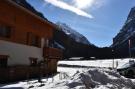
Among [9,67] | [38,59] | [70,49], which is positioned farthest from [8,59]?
[70,49]

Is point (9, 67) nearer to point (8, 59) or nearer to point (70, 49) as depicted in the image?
point (8, 59)

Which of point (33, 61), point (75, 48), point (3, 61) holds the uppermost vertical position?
point (75, 48)

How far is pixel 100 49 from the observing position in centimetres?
11219

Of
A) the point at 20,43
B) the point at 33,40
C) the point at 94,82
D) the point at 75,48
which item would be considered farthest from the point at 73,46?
the point at 94,82

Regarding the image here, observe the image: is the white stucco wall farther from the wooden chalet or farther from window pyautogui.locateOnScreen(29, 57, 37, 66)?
window pyautogui.locateOnScreen(29, 57, 37, 66)

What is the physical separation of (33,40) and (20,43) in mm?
3962

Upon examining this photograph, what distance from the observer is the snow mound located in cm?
1659

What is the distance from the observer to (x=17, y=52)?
28094 millimetres

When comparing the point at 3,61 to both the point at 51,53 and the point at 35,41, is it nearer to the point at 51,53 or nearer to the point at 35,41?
the point at 35,41

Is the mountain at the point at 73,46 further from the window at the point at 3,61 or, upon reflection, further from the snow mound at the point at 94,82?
the snow mound at the point at 94,82

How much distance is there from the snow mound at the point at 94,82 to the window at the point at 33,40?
1238 cm

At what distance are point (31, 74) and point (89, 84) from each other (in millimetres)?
14032

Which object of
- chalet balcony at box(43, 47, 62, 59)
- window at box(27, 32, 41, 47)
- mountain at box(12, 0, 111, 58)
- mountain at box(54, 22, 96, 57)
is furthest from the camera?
mountain at box(54, 22, 96, 57)

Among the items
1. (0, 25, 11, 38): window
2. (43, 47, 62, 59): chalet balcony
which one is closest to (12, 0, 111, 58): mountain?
(43, 47, 62, 59): chalet balcony
